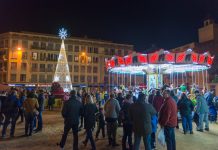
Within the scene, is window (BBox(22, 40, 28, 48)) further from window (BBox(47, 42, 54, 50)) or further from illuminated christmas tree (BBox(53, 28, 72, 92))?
illuminated christmas tree (BBox(53, 28, 72, 92))

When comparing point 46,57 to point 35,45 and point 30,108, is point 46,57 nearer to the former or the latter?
point 35,45

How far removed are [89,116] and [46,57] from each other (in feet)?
195

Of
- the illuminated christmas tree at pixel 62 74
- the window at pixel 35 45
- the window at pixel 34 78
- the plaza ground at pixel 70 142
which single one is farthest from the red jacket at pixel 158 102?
the window at pixel 35 45

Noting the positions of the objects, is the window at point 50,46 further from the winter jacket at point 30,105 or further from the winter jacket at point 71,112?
the winter jacket at point 71,112

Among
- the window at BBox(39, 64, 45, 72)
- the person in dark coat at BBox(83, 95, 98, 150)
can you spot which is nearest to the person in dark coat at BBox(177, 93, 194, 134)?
the person in dark coat at BBox(83, 95, 98, 150)

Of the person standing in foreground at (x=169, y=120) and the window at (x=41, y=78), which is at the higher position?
the window at (x=41, y=78)

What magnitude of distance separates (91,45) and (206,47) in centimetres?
3104

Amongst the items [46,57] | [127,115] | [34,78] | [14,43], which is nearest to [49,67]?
[46,57]

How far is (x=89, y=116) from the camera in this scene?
779 cm

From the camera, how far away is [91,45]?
2726 inches

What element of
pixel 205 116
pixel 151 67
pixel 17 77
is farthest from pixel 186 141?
pixel 17 77

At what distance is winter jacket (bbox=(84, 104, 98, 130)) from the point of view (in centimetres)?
775

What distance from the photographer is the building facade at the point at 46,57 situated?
59.9 m

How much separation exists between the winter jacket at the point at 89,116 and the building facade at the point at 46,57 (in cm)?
5461
